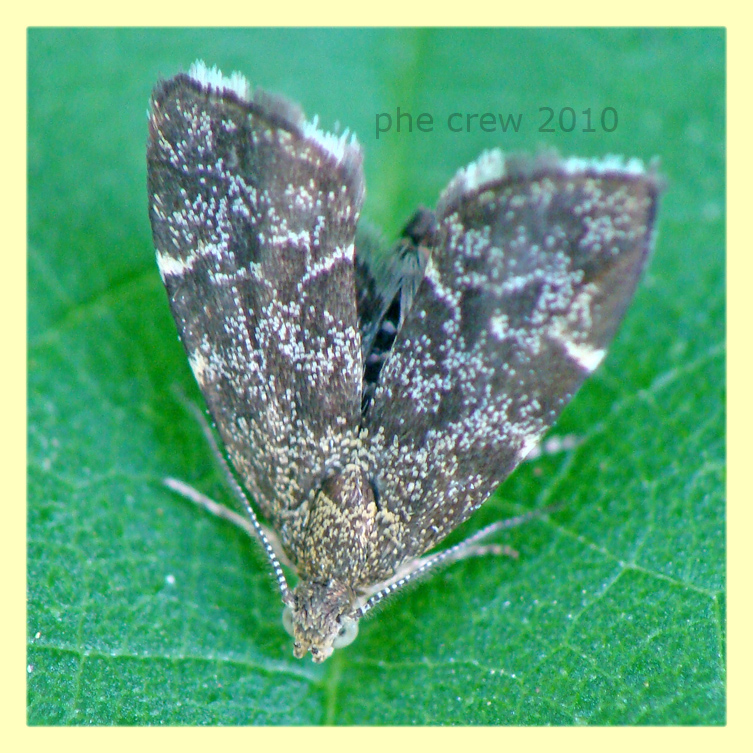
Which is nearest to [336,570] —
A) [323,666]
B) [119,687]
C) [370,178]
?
[323,666]

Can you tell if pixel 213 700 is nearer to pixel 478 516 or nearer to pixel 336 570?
pixel 336 570

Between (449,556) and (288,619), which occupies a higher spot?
(449,556)

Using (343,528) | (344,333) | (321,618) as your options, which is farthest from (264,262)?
(321,618)

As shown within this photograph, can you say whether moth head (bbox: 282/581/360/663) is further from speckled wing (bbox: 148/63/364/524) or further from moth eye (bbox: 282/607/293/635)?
speckled wing (bbox: 148/63/364/524)

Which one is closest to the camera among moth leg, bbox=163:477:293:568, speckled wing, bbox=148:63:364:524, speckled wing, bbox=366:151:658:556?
speckled wing, bbox=366:151:658:556

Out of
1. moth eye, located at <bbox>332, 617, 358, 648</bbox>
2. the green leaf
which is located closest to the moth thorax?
moth eye, located at <bbox>332, 617, 358, 648</bbox>

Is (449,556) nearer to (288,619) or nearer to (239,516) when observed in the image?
(288,619)
